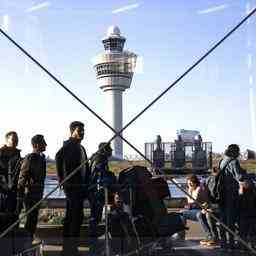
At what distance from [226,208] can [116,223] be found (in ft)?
2.77

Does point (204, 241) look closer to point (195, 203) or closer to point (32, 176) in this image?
point (195, 203)

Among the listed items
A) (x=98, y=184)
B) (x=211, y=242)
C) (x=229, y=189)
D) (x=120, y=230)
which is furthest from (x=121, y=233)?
(x=229, y=189)

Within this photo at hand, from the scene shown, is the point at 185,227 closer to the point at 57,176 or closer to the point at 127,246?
the point at 127,246

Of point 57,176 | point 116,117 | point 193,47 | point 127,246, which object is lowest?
point 127,246

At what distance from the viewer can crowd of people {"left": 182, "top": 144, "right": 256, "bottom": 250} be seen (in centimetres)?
639

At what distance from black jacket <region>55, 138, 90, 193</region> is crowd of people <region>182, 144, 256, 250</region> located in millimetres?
785

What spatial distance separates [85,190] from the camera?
638 cm

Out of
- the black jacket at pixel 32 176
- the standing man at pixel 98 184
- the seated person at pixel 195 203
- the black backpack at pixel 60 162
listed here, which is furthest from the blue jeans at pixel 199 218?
the black jacket at pixel 32 176

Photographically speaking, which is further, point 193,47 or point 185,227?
point 185,227

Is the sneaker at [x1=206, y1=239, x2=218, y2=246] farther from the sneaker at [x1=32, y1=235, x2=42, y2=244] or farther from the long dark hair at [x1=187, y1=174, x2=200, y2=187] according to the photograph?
the sneaker at [x1=32, y1=235, x2=42, y2=244]

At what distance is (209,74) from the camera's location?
245 inches

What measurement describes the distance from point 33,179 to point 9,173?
0.23m

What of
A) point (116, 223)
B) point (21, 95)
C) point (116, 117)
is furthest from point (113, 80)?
point (116, 223)

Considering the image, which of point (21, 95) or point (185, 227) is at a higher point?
point (21, 95)
